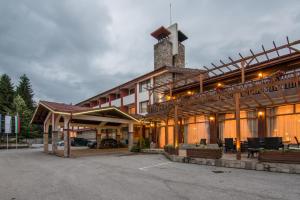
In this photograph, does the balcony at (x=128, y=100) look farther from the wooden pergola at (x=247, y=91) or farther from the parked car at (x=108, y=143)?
the wooden pergola at (x=247, y=91)

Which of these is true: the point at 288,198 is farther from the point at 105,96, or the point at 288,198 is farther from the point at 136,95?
the point at 105,96

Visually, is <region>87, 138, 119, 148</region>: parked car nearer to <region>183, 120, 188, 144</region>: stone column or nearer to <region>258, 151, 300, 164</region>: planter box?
<region>183, 120, 188, 144</region>: stone column

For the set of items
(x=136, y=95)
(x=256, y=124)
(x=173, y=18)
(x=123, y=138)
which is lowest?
(x=123, y=138)

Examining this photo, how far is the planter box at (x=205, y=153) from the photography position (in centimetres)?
1330

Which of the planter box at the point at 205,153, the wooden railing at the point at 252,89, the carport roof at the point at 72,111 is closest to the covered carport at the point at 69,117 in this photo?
the carport roof at the point at 72,111

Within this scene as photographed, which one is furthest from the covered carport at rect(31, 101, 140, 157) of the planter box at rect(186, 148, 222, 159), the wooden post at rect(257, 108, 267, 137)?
the wooden post at rect(257, 108, 267, 137)

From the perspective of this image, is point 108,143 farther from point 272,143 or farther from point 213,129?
point 272,143

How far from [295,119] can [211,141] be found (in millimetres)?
6863

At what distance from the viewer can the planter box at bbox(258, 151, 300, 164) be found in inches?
410

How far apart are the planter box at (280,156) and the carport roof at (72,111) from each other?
13.4 metres

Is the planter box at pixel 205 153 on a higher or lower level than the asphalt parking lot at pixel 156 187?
higher

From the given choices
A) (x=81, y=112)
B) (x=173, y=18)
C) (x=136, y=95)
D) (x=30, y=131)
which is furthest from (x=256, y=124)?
(x=30, y=131)

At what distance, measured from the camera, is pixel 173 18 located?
1681 inches

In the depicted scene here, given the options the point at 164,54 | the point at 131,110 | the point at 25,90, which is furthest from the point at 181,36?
the point at 25,90
